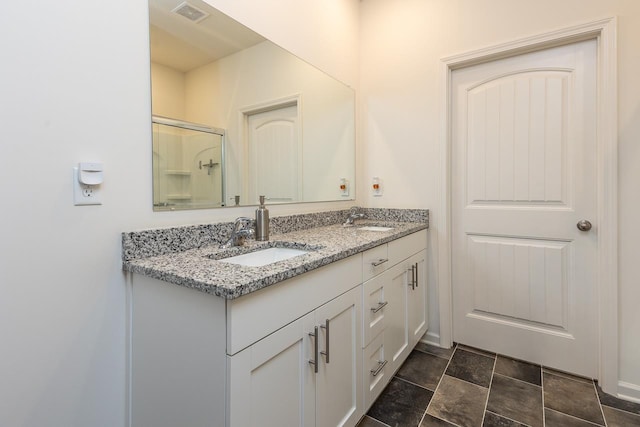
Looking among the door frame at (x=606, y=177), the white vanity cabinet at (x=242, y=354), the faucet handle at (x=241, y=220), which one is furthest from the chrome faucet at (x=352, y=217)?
the door frame at (x=606, y=177)

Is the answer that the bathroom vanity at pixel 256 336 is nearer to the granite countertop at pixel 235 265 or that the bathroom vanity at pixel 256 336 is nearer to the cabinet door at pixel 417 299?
the granite countertop at pixel 235 265

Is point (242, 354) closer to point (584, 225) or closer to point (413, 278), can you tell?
point (413, 278)

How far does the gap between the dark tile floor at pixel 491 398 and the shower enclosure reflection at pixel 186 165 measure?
1248 millimetres

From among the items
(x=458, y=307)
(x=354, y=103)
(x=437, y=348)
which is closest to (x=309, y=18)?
(x=354, y=103)

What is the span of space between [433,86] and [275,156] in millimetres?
1196

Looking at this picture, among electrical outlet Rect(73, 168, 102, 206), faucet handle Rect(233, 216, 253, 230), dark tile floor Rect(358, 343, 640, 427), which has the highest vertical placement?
electrical outlet Rect(73, 168, 102, 206)

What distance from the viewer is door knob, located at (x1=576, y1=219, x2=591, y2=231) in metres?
1.71

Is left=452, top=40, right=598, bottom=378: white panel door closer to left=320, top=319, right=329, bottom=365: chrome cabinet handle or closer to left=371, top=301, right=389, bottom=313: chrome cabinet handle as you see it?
left=371, top=301, right=389, bottom=313: chrome cabinet handle

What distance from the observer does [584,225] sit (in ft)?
5.63

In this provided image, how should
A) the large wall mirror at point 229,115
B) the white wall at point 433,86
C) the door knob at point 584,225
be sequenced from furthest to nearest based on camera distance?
the door knob at point 584,225 → the white wall at point 433,86 → the large wall mirror at point 229,115

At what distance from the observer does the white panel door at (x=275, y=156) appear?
1.60 meters

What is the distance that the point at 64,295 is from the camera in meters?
0.94

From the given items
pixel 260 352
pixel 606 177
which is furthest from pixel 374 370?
pixel 606 177

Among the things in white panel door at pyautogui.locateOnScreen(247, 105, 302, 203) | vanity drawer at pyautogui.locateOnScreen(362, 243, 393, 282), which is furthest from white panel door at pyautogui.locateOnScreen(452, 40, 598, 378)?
white panel door at pyautogui.locateOnScreen(247, 105, 302, 203)
